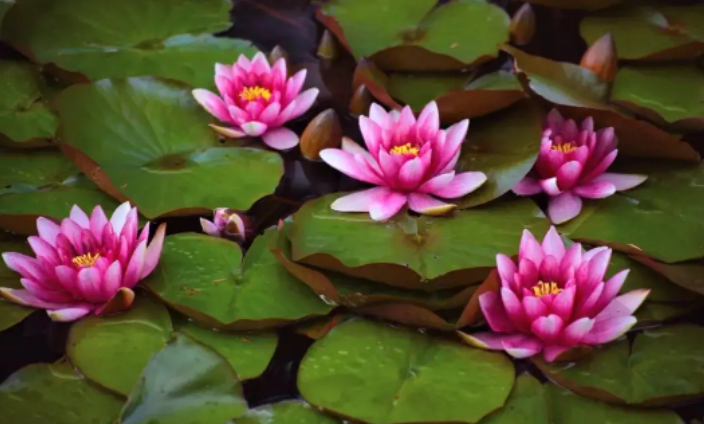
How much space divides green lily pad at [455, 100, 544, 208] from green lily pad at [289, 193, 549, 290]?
31 millimetres

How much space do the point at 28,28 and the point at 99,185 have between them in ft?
1.78

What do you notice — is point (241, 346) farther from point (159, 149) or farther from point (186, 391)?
Result: point (159, 149)

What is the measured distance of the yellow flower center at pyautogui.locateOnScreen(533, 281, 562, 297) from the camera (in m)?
0.97

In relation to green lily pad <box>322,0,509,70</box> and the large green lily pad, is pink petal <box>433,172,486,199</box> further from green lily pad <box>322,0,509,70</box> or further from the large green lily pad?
the large green lily pad

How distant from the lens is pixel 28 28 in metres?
1.50

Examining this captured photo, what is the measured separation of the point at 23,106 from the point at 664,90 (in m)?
1.26

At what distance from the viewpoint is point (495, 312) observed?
0.98 meters

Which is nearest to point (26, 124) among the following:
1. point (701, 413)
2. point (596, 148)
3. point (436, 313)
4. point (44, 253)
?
point (44, 253)

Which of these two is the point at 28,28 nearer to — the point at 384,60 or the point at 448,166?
the point at 384,60

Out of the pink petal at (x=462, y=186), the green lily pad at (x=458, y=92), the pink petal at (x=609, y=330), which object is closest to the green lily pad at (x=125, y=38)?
the green lily pad at (x=458, y=92)

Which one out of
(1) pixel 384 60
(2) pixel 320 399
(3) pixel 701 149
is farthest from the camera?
(1) pixel 384 60

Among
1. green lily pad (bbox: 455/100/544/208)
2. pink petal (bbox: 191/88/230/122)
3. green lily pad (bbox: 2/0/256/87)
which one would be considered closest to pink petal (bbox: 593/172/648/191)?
green lily pad (bbox: 455/100/544/208)

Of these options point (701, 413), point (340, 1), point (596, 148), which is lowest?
point (701, 413)

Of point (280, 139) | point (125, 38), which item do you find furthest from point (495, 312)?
point (125, 38)
